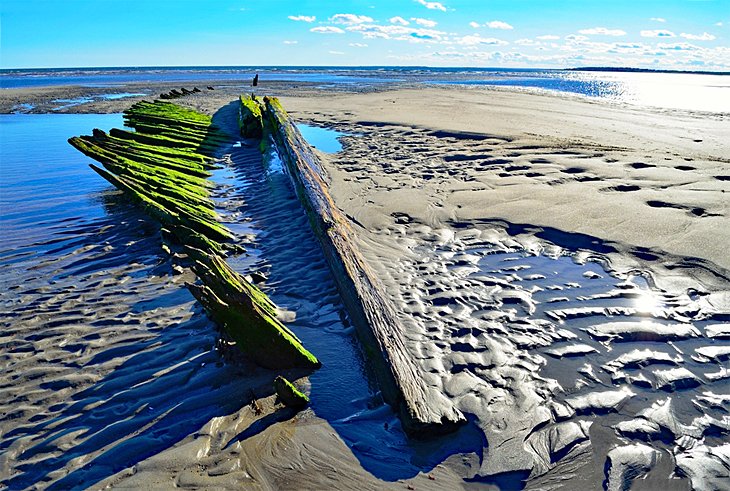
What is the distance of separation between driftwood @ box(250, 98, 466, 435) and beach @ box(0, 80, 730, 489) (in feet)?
0.48

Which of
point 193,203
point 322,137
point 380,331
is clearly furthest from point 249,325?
point 322,137

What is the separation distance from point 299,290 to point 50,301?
2457mm

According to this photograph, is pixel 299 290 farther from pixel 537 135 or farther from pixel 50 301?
pixel 537 135

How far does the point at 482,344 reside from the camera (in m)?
4.00

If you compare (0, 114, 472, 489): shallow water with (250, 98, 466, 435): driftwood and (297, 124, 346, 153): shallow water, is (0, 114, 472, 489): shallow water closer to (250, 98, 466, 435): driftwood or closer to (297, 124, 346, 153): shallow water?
(250, 98, 466, 435): driftwood

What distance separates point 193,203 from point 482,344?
17.5 feet

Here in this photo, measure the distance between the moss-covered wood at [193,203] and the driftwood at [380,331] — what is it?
1.92 feet

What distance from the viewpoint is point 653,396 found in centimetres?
335

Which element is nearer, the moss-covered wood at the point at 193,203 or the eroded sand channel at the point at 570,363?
the eroded sand channel at the point at 570,363

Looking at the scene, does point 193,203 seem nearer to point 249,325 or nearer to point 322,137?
point 249,325

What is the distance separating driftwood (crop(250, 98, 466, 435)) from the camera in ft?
10.1

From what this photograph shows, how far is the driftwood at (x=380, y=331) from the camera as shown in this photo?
→ 3.07m

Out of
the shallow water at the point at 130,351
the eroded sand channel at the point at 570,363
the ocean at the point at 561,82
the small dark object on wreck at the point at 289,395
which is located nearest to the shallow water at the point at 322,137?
the shallow water at the point at 130,351

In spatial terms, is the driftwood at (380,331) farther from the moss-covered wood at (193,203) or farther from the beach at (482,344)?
the moss-covered wood at (193,203)
